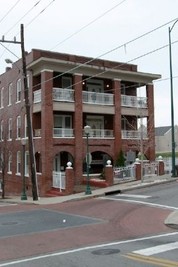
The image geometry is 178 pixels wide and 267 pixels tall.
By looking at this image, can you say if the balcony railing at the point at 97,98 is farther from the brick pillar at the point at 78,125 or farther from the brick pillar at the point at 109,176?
the brick pillar at the point at 109,176

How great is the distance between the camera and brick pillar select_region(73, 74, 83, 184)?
111 feet

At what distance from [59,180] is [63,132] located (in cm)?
431

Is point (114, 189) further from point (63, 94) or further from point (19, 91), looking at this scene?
point (19, 91)

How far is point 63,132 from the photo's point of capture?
111 feet

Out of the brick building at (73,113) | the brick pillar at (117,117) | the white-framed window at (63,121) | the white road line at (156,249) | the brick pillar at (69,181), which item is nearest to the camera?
the white road line at (156,249)

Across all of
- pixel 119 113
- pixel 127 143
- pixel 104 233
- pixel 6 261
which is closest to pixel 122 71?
pixel 119 113

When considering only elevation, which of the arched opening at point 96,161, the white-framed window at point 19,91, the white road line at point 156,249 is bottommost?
the white road line at point 156,249

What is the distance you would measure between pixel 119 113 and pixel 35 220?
67.0 ft

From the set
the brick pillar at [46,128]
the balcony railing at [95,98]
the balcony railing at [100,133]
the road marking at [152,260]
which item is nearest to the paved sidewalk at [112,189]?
the brick pillar at [46,128]

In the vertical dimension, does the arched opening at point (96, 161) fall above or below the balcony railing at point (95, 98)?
below

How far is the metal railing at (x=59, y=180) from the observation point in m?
30.3

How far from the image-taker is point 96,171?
3722 centimetres

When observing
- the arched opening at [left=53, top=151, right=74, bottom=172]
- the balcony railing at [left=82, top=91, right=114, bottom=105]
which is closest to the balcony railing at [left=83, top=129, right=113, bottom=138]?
the balcony railing at [left=82, top=91, right=114, bottom=105]

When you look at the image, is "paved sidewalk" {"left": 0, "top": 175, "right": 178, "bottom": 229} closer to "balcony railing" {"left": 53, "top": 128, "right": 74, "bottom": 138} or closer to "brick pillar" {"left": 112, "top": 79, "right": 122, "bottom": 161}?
"brick pillar" {"left": 112, "top": 79, "right": 122, "bottom": 161}
